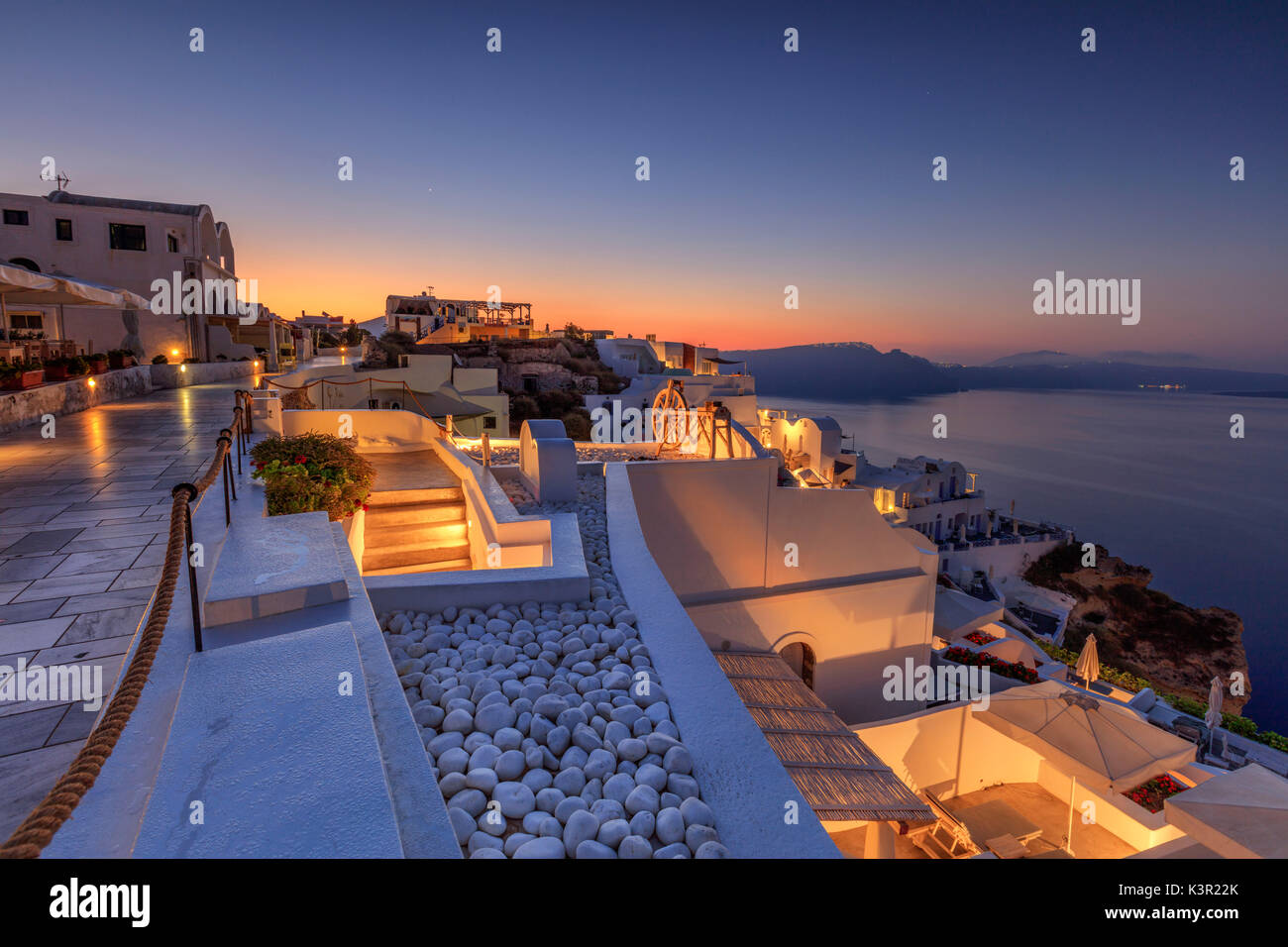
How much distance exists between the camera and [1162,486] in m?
67.9

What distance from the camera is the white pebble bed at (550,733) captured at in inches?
89.7

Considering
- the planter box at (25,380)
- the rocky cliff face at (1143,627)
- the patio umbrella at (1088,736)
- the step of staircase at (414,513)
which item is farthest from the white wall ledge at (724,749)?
the rocky cliff face at (1143,627)

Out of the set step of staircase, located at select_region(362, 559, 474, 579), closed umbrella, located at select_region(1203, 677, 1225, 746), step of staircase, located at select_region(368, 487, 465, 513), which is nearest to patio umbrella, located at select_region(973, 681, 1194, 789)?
closed umbrella, located at select_region(1203, 677, 1225, 746)

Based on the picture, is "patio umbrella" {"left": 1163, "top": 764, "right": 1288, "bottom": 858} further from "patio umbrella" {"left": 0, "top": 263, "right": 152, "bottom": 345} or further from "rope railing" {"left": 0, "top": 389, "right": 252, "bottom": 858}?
"patio umbrella" {"left": 0, "top": 263, "right": 152, "bottom": 345}

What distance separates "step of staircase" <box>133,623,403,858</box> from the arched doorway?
8585mm

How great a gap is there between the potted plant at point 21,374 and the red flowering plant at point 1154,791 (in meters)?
18.6

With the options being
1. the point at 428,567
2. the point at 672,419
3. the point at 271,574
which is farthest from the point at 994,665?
the point at 271,574

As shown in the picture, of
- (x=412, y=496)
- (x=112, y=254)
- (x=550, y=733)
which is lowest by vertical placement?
(x=550, y=733)

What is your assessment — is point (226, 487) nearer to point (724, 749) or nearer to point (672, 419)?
point (724, 749)

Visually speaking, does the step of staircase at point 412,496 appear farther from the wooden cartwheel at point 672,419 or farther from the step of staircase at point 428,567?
the wooden cartwheel at point 672,419

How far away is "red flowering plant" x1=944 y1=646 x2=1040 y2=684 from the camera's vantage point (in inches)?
481

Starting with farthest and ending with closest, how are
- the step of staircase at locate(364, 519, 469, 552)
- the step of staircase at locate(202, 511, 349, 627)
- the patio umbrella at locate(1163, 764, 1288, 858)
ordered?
the step of staircase at locate(364, 519, 469, 552) → the patio umbrella at locate(1163, 764, 1288, 858) → the step of staircase at locate(202, 511, 349, 627)

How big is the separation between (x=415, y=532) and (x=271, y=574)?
13.9 feet
